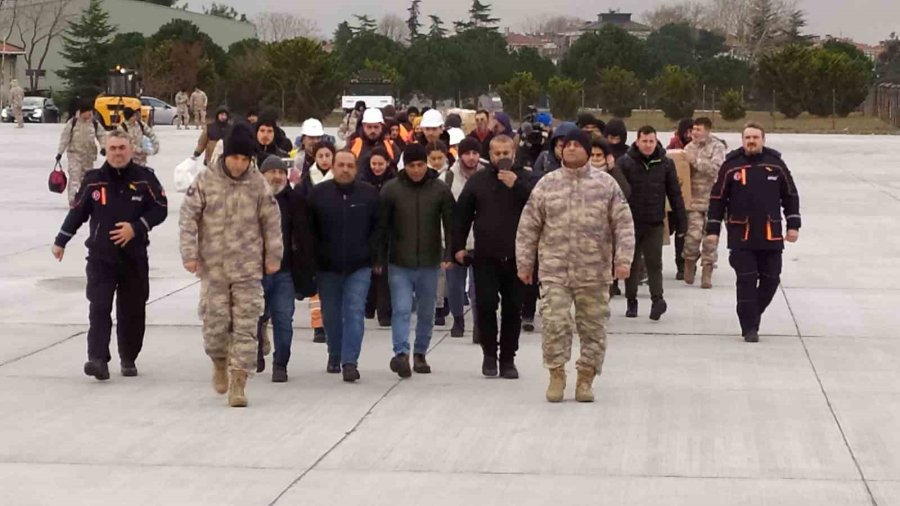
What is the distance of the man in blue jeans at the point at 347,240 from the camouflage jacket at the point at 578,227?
4.08ft

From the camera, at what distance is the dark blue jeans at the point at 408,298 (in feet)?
35.7

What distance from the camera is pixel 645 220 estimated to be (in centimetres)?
1377

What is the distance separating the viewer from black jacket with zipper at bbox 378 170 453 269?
1084cm

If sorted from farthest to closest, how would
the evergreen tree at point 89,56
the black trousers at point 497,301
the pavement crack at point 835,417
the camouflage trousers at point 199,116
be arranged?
the evergreen tree at point 89,56
the camouflage trousers at point 199,116
the black trousers at point 497,301
the pavement crack at point 835,417

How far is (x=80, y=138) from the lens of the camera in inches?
811

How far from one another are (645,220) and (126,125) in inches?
315

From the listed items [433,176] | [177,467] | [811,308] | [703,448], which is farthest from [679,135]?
[177,467]

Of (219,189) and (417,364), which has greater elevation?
(219,189)

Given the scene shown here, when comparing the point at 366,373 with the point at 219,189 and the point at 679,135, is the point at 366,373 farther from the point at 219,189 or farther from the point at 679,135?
the point at 679,135

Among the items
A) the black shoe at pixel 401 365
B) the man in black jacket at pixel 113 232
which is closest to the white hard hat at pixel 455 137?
the black shoe at pixel 401 365

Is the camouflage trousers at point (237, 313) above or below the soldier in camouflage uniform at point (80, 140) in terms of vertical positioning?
below

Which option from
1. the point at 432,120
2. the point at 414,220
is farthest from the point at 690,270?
the point at 414,220

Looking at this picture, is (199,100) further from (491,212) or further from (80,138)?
(491,212)

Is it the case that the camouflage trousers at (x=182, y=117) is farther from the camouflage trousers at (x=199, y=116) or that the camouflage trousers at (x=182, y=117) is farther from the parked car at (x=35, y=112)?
the parked car at (x=35, y=112)
